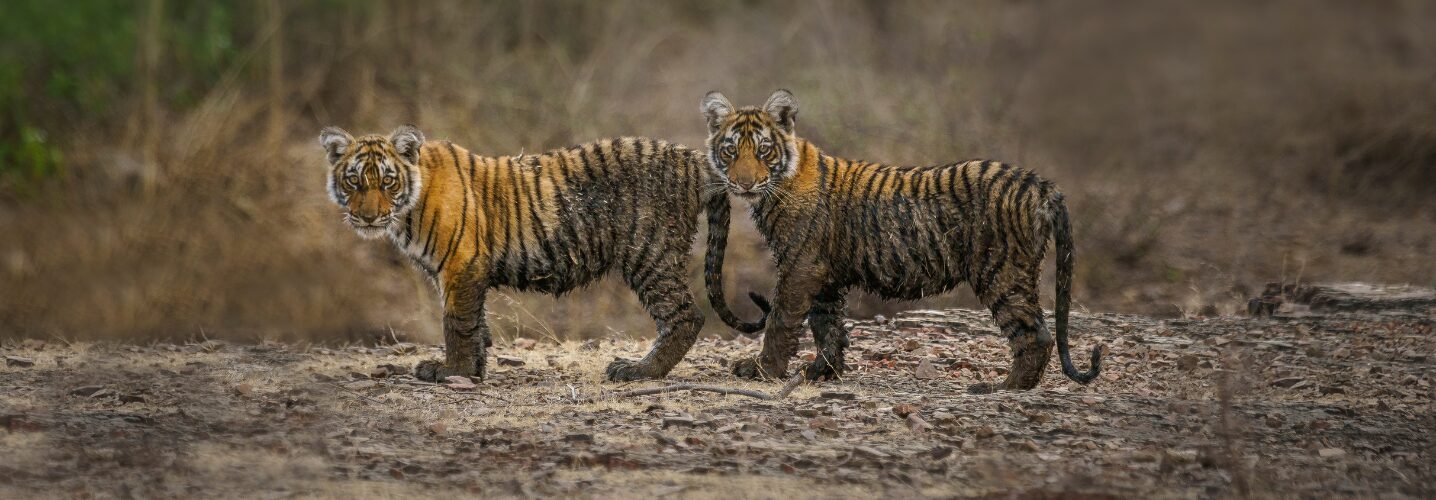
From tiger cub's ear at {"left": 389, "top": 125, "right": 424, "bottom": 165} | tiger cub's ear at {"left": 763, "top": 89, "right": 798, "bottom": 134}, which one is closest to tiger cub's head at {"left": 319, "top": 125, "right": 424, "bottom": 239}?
tiger cub's ear at {"left": 389, "top": 125, "right": 424, "bottom": 165}

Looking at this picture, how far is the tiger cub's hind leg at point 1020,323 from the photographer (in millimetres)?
6402

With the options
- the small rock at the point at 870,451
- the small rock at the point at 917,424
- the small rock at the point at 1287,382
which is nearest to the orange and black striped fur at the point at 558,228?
the small rock at the point at 917,424

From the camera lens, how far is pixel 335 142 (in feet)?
21.9

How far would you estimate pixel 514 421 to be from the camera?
5918 millimetres

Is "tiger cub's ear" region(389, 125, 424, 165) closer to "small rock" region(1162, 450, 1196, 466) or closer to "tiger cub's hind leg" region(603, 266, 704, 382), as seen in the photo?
"tiger cub's hind leg" region(603, 266, 704, 382)

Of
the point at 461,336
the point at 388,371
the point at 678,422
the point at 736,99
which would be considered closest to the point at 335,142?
the point at 461,336

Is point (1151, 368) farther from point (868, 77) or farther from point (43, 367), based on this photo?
point (868, 77)

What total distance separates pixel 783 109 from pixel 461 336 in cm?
178


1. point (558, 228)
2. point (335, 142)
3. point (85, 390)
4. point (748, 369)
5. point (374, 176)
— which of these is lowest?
point (85, 390)

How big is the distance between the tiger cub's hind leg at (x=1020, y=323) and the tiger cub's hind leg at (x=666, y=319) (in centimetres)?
135

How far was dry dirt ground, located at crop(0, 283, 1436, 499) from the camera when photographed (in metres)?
5.04

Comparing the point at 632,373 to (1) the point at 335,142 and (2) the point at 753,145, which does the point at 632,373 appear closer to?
(2) the point at 753,145

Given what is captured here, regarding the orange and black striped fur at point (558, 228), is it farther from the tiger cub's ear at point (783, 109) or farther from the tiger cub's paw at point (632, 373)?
the tiger cub's ear at point (783, 109)

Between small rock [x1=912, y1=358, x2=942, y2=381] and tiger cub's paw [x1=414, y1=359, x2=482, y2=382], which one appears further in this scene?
small rock [x1=912, y1=358, x2=942, y2=381]
